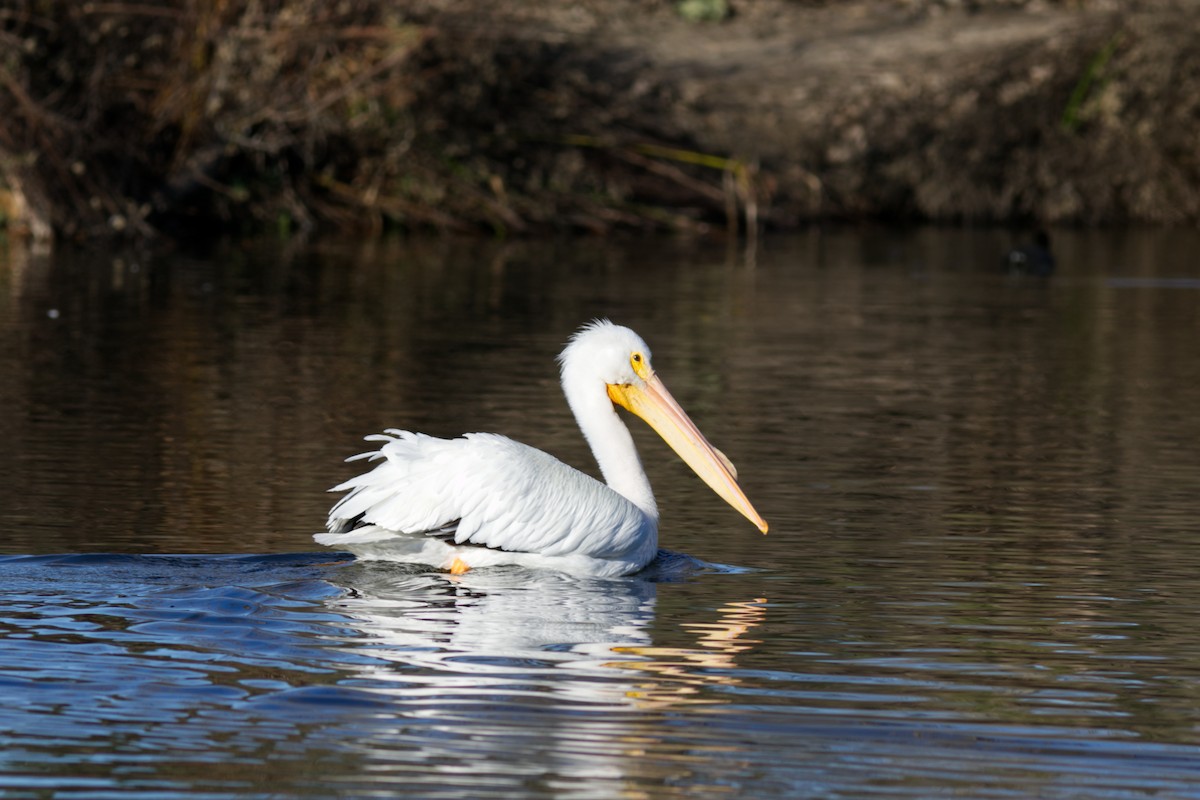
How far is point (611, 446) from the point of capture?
712 cm

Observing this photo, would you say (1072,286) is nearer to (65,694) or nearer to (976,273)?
(976,273)

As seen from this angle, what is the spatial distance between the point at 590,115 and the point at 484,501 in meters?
18.1

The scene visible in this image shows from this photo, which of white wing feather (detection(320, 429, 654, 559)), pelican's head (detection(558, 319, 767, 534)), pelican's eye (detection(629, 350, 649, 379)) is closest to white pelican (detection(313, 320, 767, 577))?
white wing feather (detection(320, 429, 654, 559))

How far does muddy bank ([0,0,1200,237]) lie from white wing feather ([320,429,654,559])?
42.5ft

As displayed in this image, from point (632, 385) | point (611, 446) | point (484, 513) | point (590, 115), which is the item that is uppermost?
point (590, 115)

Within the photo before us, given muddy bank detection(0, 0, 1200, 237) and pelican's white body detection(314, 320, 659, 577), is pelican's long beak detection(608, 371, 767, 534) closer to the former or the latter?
pelican's white body detection(314, 320, 659, 577)

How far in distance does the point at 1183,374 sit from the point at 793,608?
646 centimetres

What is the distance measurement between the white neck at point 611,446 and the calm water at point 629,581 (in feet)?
0.92

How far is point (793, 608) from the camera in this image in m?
6.12

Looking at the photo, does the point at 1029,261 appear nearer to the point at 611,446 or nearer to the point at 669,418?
the point at 669,418

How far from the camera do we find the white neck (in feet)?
23.0

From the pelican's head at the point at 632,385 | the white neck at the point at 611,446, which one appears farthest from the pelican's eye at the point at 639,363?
the white neck at the point at 611,446

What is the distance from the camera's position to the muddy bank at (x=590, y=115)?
19.9 metres

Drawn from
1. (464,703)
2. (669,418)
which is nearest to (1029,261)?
(669,418)
